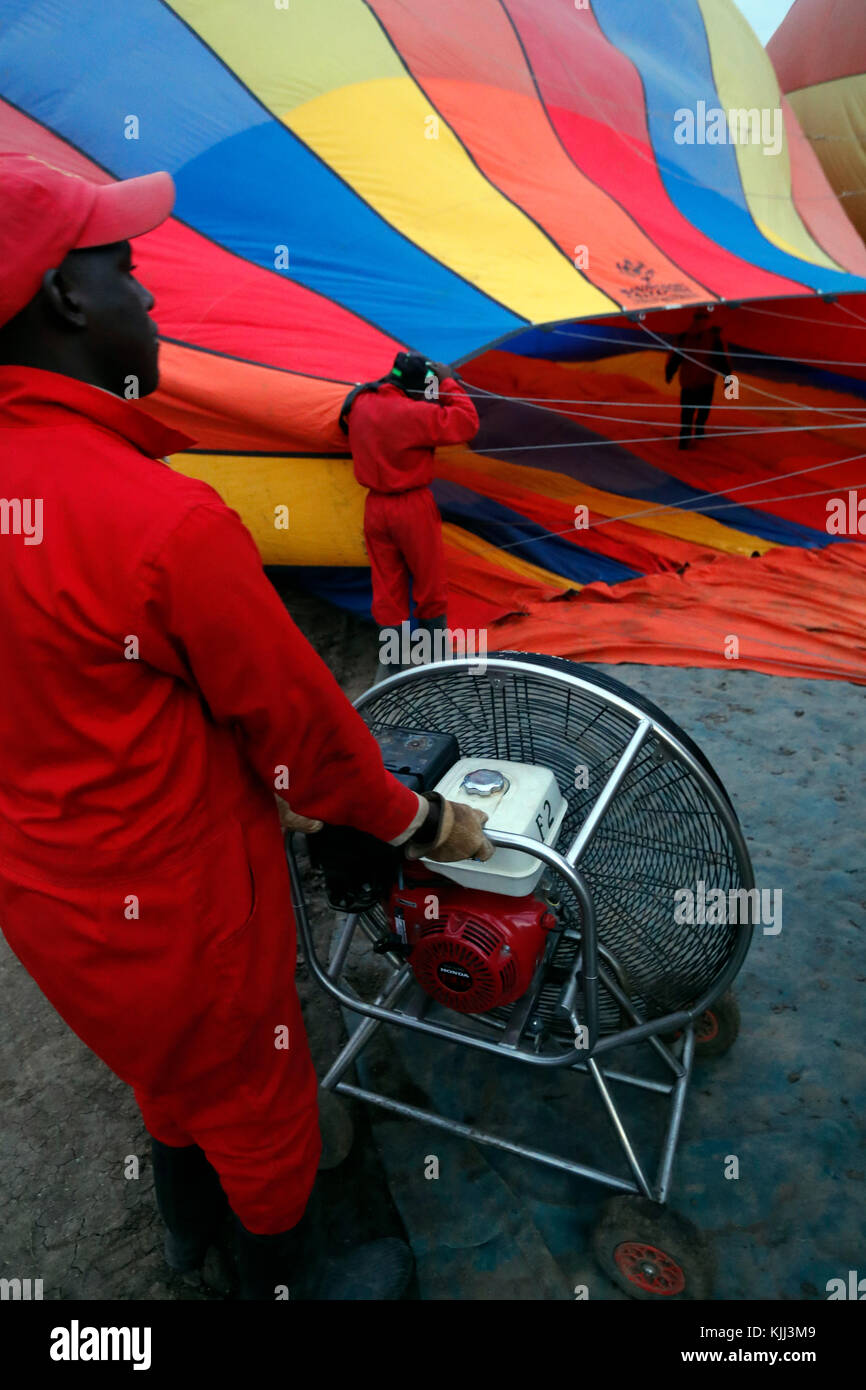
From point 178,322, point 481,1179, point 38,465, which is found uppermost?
point 178,322

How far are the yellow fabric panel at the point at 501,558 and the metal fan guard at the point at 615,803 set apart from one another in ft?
9.55

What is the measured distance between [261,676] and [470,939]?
60 cm

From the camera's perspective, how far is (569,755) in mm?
1572

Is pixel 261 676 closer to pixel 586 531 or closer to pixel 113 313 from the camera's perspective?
pixel 113 313

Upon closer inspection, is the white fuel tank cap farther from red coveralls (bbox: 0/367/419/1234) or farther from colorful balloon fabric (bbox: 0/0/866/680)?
colorful balloon fabric (bbox: 0/0/866/680)

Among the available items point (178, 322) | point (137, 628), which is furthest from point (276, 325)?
point (137, 628)

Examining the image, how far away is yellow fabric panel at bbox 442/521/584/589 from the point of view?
448 centimetres

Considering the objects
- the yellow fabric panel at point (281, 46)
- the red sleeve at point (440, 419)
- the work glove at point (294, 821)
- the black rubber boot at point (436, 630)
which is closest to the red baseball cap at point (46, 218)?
the work glove at point (294, 821)

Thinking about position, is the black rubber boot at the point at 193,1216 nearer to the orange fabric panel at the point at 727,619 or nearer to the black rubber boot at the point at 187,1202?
the black rubber boot at the point at 187,1202

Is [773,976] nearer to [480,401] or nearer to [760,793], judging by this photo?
[760,793]

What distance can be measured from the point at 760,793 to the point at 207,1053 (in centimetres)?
215

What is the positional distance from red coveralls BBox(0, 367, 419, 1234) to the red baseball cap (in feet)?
0.33

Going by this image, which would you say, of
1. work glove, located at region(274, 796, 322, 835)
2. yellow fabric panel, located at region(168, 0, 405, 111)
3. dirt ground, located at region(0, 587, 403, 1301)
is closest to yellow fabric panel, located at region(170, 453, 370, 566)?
yellow fabric panel, located at region(168, 0, 405, 111)

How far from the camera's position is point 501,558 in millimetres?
4586
